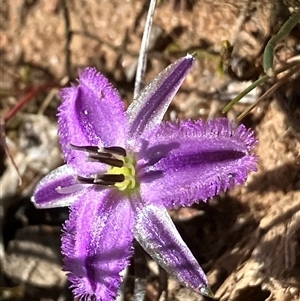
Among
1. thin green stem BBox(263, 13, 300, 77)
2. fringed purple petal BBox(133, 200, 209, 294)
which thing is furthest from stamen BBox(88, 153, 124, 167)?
thin green stem BBox(263, 13, 300, 77)

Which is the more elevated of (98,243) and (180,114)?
(180,114)

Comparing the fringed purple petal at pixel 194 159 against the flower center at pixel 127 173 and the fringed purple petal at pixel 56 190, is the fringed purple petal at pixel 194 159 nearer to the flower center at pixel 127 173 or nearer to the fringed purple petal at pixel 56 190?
the flower center at pixel 127 173

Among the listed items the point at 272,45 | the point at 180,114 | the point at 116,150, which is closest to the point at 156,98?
the point at 116,150

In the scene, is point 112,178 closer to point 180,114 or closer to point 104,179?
point 104,179

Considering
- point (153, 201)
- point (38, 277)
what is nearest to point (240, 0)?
point (153, 201)

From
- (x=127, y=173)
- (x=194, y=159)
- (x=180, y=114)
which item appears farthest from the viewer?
(x=180, y=114)

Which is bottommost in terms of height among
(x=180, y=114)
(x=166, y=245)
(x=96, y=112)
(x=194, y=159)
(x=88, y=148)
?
(x=166, y=245)
